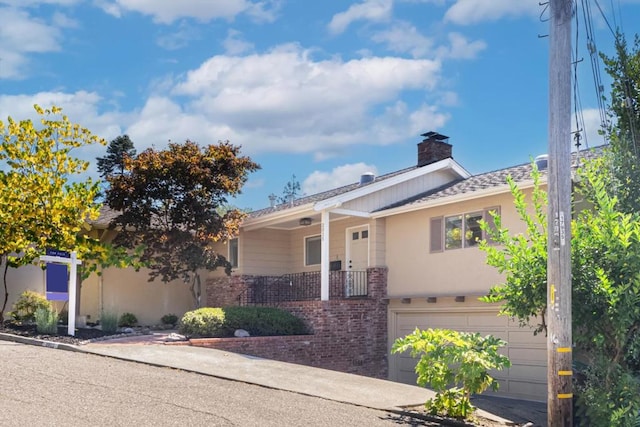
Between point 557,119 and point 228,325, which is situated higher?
point 557,119

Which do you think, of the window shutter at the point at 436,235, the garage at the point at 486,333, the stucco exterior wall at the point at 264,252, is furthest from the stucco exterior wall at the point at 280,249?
the window shutter at the point at 436,235

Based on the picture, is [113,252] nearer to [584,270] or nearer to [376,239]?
[376,239]

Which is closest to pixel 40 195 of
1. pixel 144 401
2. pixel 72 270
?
pixel 72 270

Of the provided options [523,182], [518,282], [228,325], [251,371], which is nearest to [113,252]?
[228,325]

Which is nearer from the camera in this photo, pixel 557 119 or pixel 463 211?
pixel 557 119

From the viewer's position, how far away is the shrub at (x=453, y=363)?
34.6 feet

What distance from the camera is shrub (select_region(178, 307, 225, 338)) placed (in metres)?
17.4

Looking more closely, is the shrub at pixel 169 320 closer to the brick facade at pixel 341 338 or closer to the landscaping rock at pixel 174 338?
the brick facade at pixel 341 338

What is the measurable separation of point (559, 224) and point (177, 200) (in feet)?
40.7

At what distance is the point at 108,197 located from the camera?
1973 cm

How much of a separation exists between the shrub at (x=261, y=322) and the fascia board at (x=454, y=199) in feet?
11.8

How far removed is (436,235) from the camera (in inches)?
728

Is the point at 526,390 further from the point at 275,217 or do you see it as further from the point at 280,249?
the point at 280,249

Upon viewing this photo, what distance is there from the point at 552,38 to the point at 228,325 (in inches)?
424
